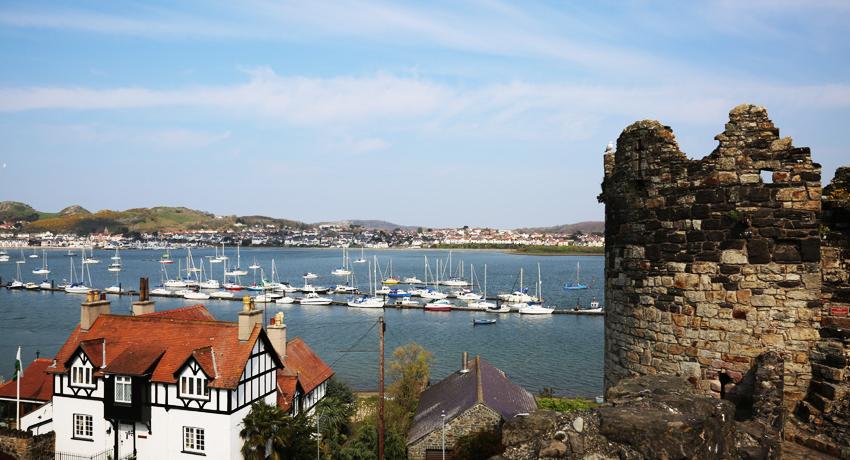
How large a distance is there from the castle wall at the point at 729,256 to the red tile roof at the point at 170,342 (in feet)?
71.6

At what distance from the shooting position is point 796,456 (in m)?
6.60

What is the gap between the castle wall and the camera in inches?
272

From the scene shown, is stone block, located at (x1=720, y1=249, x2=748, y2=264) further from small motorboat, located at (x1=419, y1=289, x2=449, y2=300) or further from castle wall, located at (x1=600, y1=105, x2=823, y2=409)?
Result: small motorboat, located at (x1=419, y1=289, x2=449, y2=300)

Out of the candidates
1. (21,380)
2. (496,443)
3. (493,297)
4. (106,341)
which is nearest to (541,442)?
(496,443)

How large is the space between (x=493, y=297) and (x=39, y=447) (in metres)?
91.0

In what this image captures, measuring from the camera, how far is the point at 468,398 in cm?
2798

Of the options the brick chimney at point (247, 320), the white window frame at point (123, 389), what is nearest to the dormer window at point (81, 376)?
the white window frame at point (123, 389)

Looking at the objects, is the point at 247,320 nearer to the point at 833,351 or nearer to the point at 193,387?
the point at 193,387

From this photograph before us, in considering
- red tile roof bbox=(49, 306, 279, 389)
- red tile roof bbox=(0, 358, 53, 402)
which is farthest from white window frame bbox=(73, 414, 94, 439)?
red tile roof bbox=(0, 358, 53, 402)

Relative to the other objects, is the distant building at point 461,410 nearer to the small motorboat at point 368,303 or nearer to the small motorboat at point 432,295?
the small motorboat at point 368,303

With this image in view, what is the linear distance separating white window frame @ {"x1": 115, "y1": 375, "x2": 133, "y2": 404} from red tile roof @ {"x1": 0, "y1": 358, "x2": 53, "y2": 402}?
7.11m

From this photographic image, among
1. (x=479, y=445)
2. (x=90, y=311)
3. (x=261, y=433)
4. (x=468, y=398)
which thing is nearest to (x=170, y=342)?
(x=90, y=311)

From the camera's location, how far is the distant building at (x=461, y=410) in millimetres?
26484

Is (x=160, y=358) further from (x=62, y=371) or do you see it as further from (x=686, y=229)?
(x=686, y=229)
